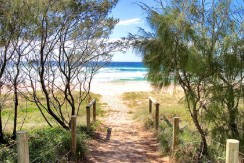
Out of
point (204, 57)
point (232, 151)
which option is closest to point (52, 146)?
point (204, 57)

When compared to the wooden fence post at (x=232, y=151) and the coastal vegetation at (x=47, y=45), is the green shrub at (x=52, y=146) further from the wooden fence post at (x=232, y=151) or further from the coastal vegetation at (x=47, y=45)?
the wooden fence post at (x=232, y=151)

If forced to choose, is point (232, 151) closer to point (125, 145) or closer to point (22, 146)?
point (22, 146)

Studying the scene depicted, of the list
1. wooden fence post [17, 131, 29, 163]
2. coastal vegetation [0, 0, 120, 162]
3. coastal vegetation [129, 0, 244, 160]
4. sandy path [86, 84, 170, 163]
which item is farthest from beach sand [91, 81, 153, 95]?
wooden fence post [17, 131, 29, 163]

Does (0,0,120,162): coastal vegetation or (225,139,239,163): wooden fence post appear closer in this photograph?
(225,139,239,163): wooden fence post

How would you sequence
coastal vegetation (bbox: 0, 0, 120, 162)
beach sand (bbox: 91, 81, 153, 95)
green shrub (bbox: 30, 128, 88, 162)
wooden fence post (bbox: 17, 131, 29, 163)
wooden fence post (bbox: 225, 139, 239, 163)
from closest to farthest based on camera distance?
wooden fence post (bbox: 225, 139, 239, 163), wooden fence post (bbox: 17, 131, 29, 163), green shrub (bbox: 30, 128, 88, 162), coastal vegetation (bbox: 0, 0, 120, 162), beach sand (bbox: 91, 81, 153, 95)

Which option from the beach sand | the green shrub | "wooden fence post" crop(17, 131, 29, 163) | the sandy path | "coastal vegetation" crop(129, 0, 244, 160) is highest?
"coastal vegetation" crop(129, 0, 244, 160)

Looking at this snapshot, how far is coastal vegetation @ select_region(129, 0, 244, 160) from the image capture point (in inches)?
179

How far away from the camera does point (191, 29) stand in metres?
4.67

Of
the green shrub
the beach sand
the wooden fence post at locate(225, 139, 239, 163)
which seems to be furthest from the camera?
the beach sand

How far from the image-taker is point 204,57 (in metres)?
4.61

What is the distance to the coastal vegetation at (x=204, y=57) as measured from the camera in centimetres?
455

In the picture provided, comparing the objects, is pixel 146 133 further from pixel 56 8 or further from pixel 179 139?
pixel 56 8

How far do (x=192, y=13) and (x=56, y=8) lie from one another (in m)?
2.83

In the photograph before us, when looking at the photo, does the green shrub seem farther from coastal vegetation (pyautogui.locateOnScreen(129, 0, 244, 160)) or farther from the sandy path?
coastal vegetation (pyautogui.locateOnScreen(129, 0, 244, 160))
